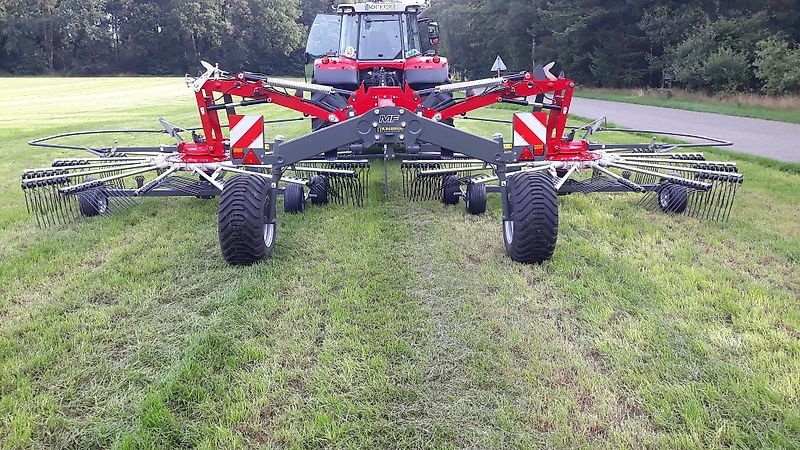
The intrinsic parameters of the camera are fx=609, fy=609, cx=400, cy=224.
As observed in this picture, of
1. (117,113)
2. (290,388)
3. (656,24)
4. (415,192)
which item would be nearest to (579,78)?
(656,24)

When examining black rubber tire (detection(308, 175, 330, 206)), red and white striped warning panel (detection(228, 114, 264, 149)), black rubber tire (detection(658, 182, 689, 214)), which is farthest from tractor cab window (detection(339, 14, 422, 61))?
black rubber tire (detection(658, 182, 689, 214))

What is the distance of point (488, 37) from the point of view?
3684 cm

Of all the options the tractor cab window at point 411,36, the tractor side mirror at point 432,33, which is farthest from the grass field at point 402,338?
the tractor side mirror at point 432,33

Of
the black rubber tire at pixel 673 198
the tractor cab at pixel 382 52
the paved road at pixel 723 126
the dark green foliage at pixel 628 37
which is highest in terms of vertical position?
the dark green foliage at pixel 628 37

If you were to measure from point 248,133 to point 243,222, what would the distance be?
1361mm

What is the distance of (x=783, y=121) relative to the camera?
13586 mm

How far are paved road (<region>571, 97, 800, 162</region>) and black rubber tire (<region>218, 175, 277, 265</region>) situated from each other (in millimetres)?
7602

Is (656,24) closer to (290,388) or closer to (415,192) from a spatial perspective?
(415,192)

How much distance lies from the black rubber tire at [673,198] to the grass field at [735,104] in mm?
10051

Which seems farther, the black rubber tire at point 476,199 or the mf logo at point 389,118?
the black rubber tire at point 476,199

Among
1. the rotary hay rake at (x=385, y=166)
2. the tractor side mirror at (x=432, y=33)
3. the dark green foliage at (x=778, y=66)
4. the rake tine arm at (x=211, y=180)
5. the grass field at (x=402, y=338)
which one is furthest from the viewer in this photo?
the dark green foliage at (x=778, y=66)

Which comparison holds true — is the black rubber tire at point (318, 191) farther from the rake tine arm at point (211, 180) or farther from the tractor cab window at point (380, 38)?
the tractor cab window at point (380, 38)

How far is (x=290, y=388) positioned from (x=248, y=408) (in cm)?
21

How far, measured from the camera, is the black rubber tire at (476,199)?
217 inches
